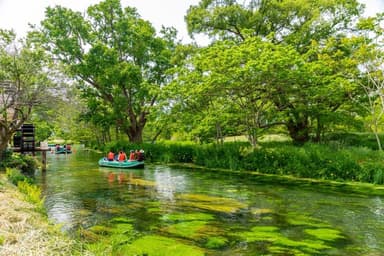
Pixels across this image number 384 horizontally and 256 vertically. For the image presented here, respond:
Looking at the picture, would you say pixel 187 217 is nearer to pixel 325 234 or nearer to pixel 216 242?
pixel 216 242

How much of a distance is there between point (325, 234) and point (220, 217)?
271 centimetres

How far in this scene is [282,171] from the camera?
16.8 m

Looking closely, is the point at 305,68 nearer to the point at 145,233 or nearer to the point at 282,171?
the point at 282,171

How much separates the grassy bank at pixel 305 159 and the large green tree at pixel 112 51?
842 centimetres

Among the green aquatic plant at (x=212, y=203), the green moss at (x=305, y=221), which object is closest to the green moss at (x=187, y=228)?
the green aquatic plant at (x=212, y=203)

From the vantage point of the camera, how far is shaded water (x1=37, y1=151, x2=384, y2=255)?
654 cm

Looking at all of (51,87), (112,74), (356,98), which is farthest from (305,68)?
(112,74)

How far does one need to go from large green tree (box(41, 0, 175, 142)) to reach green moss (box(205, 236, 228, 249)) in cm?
2146

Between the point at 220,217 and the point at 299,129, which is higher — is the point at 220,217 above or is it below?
below

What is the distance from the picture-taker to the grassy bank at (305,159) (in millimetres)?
14109

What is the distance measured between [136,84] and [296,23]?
14311mm

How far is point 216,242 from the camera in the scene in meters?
6.79

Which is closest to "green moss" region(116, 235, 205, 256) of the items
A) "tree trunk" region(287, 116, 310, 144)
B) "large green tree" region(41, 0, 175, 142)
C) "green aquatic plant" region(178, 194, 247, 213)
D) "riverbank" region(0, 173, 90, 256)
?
"riverbank" region(0, 173, 90, 256)

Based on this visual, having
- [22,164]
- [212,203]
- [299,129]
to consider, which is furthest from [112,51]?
[212,203]
